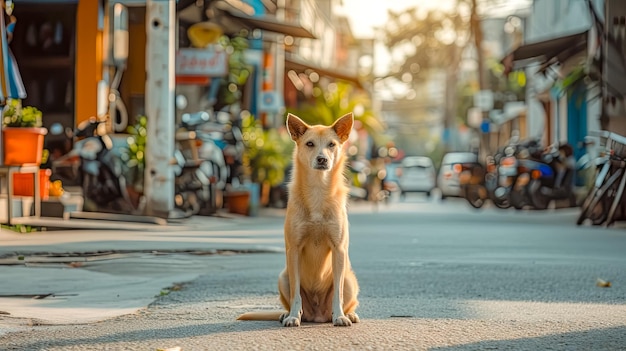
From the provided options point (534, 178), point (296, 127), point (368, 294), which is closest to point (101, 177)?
point (368, 294)

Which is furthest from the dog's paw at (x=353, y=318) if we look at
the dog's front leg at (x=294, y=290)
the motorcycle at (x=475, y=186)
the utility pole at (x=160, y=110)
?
the motorcycle at (x=475, y=186)

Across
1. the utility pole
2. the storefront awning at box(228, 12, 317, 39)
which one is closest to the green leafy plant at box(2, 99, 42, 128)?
the utility pole

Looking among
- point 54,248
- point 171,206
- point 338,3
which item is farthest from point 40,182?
point 338,3

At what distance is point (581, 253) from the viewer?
14047 mm

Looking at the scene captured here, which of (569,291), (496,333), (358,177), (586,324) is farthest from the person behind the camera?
(358,177)

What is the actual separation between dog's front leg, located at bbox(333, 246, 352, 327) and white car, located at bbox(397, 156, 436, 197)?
126 feet

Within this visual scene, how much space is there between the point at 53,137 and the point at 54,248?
9.78 metres

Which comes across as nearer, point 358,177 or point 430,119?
point 358,177

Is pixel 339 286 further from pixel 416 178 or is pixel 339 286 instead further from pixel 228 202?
pixel 416 178

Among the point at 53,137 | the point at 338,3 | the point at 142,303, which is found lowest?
the point at 142,303

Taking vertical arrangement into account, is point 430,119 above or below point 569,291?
above

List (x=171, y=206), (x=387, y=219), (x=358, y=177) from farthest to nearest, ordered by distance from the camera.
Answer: (x=358, y=177) < (x=387, y=219) < (x=171, y=206)

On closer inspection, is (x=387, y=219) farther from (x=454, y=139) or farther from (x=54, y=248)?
(x=454, y=139)

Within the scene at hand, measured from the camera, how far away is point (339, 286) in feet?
23.9
